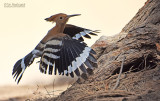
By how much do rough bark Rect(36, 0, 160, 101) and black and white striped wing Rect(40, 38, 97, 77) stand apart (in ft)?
0.86

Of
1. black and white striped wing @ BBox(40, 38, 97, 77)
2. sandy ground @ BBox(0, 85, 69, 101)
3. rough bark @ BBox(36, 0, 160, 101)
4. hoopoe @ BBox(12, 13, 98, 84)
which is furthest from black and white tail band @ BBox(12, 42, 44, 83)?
sandy ground @ BBox(0, 85, 69, 101)

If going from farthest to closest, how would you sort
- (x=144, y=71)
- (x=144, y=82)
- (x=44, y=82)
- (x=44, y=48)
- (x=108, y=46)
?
(x=44, y=82)
(x=108, y=46)
(x=44, y=48)
(x=144, y=71)
(x=144, y=82)

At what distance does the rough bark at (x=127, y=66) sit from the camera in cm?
296

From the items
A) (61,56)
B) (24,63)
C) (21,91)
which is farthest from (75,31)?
(21,91)

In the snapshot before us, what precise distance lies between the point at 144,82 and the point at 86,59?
0.61 m

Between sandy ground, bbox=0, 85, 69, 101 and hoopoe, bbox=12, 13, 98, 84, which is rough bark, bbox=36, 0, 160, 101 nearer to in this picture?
hoopoe, bbox=12, 13, 98, 84

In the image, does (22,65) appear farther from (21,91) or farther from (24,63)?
(21,91)

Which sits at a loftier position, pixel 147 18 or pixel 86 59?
pixel 147 18

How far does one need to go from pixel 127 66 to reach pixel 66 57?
2.33ft

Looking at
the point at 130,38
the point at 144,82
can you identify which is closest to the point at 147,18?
the point at 130,38

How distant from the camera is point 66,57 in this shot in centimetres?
333

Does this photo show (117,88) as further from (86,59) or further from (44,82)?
(44,82)

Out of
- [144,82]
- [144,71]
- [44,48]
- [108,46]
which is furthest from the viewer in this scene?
[108,46]

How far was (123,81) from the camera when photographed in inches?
128
